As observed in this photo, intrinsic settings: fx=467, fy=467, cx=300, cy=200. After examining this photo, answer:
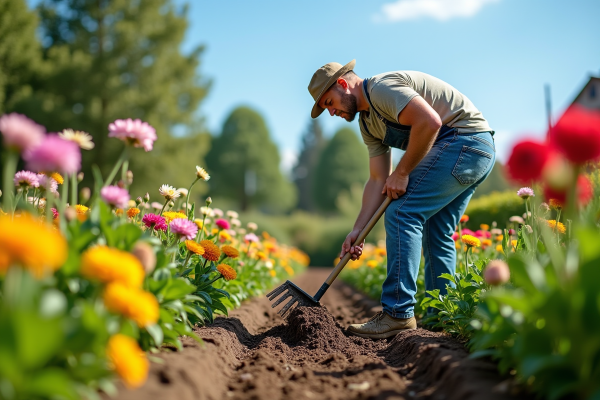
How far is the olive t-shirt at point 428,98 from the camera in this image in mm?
2932

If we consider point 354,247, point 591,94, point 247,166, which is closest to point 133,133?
point 354,247

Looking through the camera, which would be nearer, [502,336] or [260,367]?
[502,336]

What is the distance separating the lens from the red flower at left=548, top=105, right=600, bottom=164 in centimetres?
132

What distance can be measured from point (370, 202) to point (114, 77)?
12.6m

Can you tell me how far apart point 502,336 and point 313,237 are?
17966 millimetres

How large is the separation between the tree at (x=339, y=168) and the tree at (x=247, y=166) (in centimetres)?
313

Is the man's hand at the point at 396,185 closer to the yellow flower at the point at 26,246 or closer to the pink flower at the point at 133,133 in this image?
the pink flower at the point at 133,133

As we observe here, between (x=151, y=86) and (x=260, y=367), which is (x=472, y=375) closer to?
(x=260, y=367)

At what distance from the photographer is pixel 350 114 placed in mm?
3258

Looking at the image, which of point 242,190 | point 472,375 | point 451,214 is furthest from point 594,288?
point 242,190

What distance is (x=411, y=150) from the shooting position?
114 inches

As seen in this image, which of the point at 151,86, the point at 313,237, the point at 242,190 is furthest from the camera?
the point at 242,190

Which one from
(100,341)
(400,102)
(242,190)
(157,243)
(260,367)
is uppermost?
(242,190)

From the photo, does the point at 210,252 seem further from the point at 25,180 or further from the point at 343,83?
the point at 343,83
